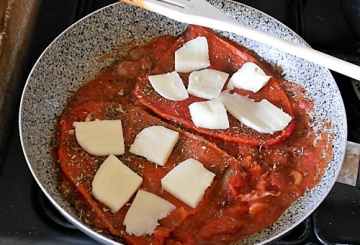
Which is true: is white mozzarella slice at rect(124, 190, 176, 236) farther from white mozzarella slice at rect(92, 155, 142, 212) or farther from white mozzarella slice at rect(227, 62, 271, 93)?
white mozzarella slice at rect(227, 62, 271, 93)

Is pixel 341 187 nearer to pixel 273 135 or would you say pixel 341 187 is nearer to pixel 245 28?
pixel 273 135

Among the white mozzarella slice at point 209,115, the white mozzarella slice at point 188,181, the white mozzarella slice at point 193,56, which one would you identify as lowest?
the white mozzarella slice at point 188,181

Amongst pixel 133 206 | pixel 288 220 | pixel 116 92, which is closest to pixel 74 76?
pixel 116 92

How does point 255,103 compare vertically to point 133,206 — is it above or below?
above

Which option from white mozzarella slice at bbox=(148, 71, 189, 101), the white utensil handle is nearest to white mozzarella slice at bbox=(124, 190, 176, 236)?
white mozzarella slice at bbox=(148, 71, 189, 101)

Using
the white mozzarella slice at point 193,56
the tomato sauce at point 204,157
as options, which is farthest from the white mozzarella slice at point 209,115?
the white mozzarella slice at point 193,56

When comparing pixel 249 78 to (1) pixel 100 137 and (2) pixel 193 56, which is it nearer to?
(2) pixel 193 56

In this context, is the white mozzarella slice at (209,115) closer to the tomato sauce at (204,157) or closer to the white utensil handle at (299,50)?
the tomato sauce at (204,157)
